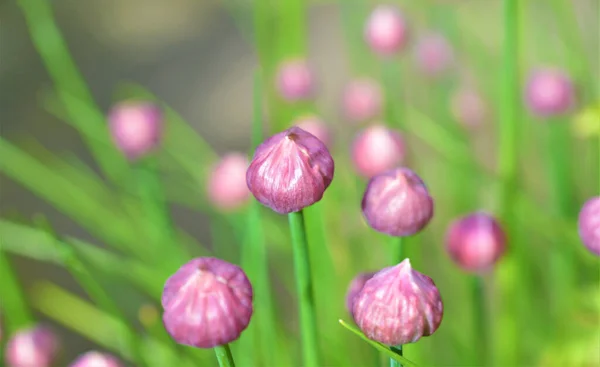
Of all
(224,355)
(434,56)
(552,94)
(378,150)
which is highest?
(434,56)

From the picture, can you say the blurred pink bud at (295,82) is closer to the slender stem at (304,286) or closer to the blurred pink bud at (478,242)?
the blurred pink bud at (478,242)

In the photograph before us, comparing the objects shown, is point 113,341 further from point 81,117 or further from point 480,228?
point 480,228

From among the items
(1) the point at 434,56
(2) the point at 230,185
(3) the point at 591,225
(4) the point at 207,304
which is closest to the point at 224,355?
(4) the point at 207,304

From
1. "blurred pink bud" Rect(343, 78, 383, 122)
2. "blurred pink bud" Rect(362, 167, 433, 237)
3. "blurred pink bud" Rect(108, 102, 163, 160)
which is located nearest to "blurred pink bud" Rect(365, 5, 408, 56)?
"blurred pink bud" Rect(343, 78, 383, 122)

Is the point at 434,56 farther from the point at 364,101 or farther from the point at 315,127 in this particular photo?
the point at 315,127

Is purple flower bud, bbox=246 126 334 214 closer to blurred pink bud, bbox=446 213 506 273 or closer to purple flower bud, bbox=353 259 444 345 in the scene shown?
purple flower bud, bbox=353 259 444 345

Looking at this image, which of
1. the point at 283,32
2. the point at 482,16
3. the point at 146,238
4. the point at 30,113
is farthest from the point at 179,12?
the point at 146,238
